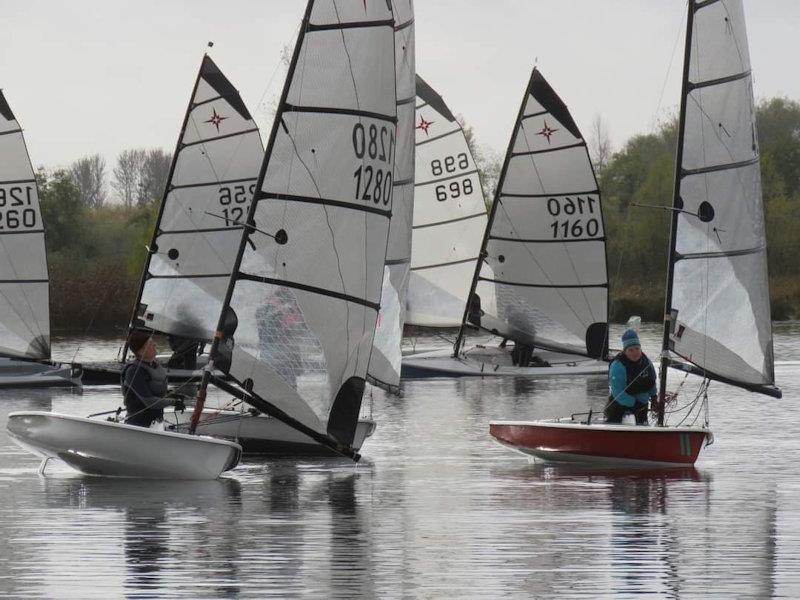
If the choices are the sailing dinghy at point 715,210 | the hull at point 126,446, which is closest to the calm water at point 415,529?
the hull at point 126,446

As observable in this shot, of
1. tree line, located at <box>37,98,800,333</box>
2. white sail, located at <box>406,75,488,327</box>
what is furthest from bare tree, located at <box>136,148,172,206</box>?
white sail, located at <box>406,75,488,327</box>

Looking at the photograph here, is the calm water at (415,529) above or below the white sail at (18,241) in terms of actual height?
A: below

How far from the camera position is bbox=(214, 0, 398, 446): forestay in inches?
658

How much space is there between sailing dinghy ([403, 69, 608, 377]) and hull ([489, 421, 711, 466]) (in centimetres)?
1586

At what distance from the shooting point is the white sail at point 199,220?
103ft

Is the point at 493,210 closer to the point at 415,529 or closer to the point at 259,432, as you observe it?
the point at 259,432

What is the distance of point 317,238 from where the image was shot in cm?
1675

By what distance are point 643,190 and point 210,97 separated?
50.0m

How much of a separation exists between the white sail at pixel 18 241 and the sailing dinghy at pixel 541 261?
27.1ft

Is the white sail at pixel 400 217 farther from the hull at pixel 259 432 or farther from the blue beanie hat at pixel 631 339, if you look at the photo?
the blue beanie hat at pixel 631 339

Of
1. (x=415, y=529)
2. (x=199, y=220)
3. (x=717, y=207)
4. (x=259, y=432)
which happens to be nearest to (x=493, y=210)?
(x=199, y=220)

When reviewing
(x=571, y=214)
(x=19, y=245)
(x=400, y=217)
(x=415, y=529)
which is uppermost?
(x=571, y=214)

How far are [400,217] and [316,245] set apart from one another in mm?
6223

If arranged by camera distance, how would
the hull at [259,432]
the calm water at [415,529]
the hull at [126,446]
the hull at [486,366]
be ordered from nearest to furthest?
the calm water at [415,529] → the hull at [126,446] → the hull at [259,432] → the hull at [486,366]
